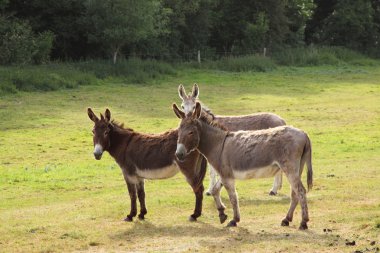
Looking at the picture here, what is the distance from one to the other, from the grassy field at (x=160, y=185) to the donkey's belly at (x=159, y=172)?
83 cm

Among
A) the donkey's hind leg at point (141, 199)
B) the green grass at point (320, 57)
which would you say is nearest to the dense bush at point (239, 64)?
the green grass at point (320, 57)

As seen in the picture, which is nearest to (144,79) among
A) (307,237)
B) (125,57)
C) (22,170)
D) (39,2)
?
(125,57)

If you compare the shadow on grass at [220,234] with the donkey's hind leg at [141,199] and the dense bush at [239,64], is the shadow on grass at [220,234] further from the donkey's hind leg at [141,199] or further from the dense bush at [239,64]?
the dense bush at [239,64]

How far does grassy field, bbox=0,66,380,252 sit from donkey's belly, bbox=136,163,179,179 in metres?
0.83

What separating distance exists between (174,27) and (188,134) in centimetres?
3708

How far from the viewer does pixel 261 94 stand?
38.5 meters

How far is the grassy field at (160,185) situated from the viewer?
12.5 metres

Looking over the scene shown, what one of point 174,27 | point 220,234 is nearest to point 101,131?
point 220,234

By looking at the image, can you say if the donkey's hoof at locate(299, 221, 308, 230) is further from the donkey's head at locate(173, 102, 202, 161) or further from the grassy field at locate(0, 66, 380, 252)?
the donkey's head at locate(173, 102, 202, 161)

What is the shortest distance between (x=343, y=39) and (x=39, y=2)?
25.9m

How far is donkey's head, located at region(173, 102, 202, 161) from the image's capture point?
13229 mm

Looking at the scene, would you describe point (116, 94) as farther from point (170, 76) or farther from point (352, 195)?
point (352, 195)

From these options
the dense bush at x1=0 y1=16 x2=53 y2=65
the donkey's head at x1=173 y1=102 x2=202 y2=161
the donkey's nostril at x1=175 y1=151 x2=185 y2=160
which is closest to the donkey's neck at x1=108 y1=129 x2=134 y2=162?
the donkey's head at x1=173 y1=102 x2=202 y2=161

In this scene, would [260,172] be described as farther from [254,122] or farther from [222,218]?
[254,122]
